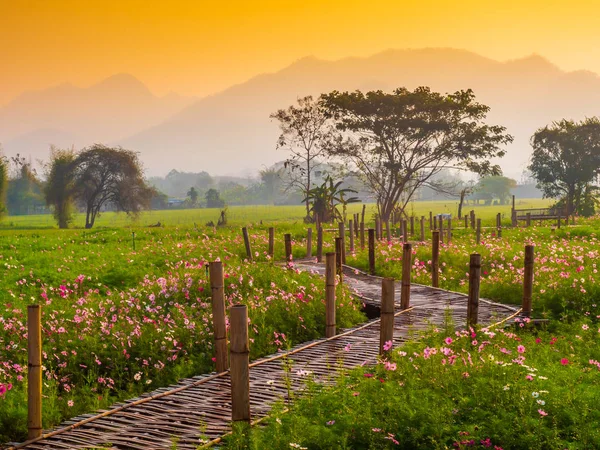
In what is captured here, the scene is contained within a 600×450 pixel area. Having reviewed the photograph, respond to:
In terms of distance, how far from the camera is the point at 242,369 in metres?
7.96

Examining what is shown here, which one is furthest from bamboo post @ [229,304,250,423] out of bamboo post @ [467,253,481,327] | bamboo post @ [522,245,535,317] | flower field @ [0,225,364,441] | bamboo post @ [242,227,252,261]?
bamboo post @ [242,227,252,261]

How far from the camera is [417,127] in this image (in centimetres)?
4906

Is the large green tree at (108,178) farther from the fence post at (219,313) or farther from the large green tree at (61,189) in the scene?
the fence post at (219,313)

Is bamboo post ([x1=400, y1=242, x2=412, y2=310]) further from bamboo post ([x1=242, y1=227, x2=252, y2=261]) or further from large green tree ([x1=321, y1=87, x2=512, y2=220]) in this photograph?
large green tree ([x1=321, y1=87, x2=512, y2=220])

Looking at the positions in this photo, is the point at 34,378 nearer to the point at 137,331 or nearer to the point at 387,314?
the point at 137,331

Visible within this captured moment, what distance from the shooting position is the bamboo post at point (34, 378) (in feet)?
27.6

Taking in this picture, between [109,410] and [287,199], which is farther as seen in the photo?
[287,199]

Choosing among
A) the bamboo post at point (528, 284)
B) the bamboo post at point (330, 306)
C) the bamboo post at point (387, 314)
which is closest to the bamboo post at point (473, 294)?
the bamboo post at point (528, 284)

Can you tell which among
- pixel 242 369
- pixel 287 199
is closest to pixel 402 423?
pixel 242 369

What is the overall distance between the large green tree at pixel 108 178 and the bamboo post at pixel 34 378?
59776 mm

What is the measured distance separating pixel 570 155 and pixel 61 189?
148 feet

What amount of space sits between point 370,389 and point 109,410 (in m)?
3.17

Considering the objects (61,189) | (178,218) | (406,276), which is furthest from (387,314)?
(178,218)

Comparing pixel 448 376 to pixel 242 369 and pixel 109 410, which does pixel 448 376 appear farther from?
pixel 109 410
